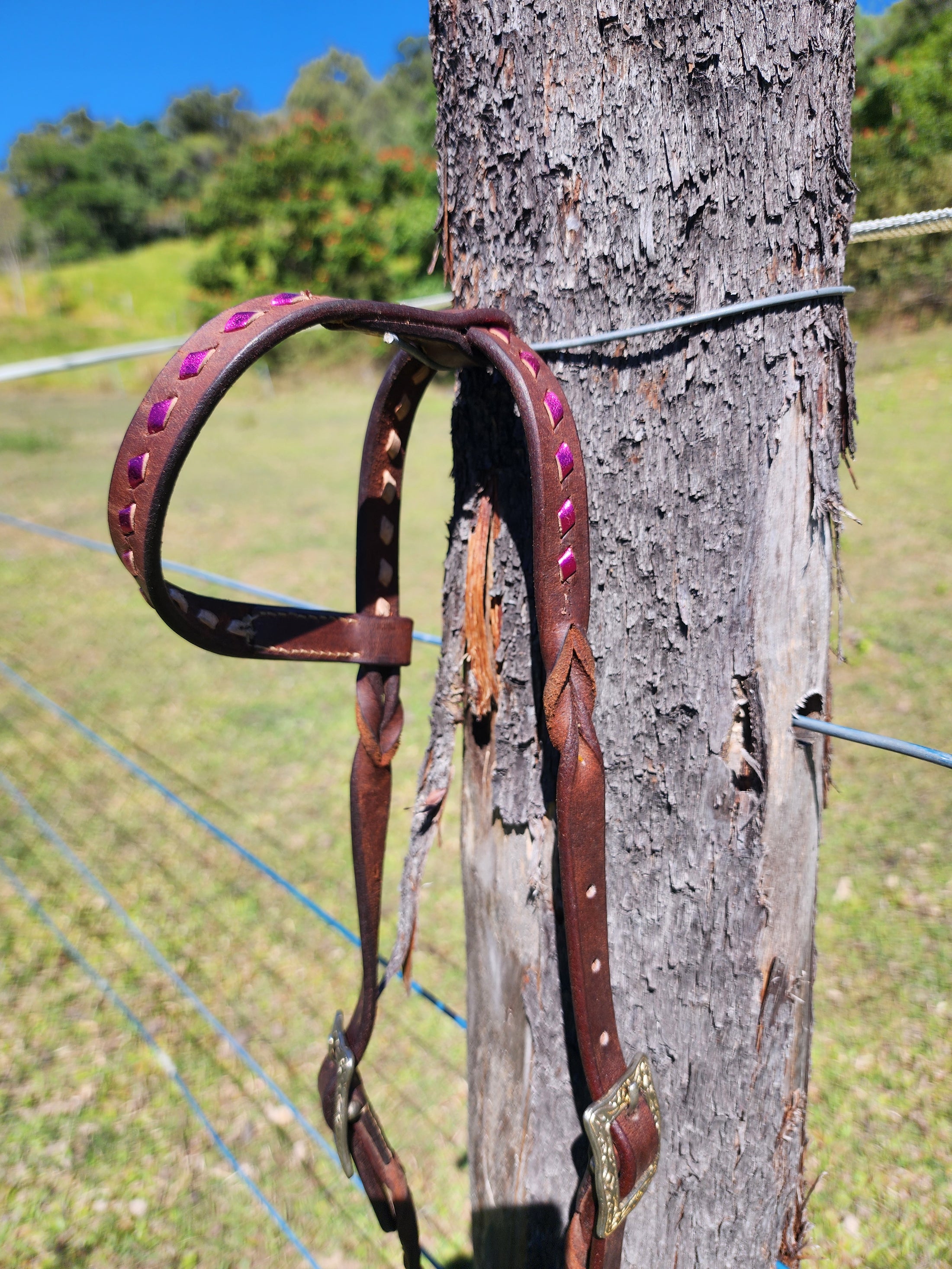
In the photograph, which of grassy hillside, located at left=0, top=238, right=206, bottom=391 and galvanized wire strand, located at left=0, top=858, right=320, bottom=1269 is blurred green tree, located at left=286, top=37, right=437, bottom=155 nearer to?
grassy hillside, located at left=0, top=238, right=206, bottom=391

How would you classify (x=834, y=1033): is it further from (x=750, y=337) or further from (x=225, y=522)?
(x=225, y=522)

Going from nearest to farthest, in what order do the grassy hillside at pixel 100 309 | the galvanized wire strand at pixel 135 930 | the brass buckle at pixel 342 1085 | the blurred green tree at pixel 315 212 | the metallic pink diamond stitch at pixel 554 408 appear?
the metallic pink diamond stitch at pixel 554 408, the brass buckle at pixel 342 1085, the galvanized wire strand at pixel 135 930, the blurred green tree at pixel 315 212, the grassy hillside at pixel 100 309

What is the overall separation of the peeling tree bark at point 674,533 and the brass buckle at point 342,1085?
221 mm

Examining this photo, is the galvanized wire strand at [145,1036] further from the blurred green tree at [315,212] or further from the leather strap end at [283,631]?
the blurred green tree at [315,212]

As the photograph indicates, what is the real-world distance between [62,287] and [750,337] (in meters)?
32.1

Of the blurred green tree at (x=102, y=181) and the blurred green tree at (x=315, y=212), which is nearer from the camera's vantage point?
the blurred green tree at (x=315, y=212)

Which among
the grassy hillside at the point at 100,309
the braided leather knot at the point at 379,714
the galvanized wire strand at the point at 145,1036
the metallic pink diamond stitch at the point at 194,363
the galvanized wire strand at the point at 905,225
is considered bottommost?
the galvanized wire strand at the point at 145,1036

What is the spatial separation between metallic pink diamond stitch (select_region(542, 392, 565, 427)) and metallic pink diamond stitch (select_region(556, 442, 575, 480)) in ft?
0.08

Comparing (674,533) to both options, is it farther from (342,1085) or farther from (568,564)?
(342,1085)

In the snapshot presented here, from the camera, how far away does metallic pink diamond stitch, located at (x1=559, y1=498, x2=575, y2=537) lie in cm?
80

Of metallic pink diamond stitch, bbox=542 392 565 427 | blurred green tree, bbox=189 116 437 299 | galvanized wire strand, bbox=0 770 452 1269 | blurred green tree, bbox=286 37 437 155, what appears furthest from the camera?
blurred green tree, bbox=286 37 437 155

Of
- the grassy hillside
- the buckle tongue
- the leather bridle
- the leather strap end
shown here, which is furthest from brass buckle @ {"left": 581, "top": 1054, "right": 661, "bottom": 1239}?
the grassy hillside

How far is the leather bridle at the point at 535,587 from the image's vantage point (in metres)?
0.70

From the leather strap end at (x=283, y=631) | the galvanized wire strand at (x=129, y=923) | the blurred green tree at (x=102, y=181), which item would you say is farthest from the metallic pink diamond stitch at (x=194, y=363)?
the blurred green tree at (x=102, y=181)
